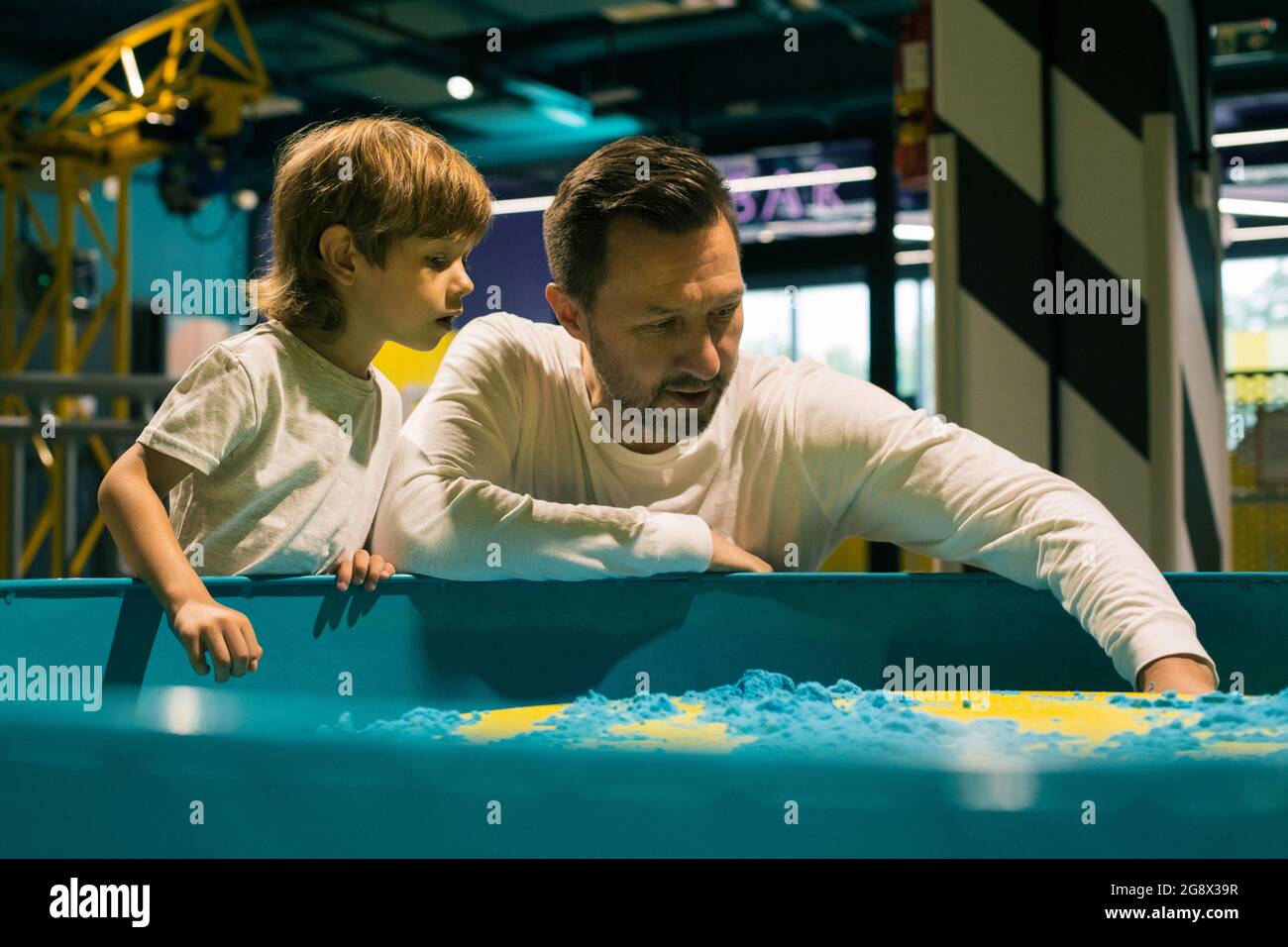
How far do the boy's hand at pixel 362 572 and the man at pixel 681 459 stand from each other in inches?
2.8

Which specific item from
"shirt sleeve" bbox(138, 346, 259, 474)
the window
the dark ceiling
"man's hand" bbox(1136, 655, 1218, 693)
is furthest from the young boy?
the dark ceiling

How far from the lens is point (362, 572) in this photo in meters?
1.12

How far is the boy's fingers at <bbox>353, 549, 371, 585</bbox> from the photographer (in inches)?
43.9

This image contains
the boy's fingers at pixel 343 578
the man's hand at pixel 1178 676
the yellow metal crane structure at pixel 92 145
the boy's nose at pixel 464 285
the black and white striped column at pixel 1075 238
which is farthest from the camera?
the yellow metal crane structure at pixel 92 145

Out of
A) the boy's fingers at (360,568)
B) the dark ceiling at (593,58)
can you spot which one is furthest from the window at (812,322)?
the boy's fingers at (360,568)

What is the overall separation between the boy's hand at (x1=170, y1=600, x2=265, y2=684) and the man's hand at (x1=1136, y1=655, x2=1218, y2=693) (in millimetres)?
704

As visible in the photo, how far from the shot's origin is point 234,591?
108 centimetres

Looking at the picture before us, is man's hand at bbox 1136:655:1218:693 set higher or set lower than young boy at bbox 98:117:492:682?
lower

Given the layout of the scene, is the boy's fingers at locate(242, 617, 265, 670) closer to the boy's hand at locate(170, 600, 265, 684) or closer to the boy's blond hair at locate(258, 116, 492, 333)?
the boy's hand at locate(170, 600, 265, 684)

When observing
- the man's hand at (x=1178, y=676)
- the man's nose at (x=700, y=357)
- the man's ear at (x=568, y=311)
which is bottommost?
the man's hand at (x=1178, y=676)

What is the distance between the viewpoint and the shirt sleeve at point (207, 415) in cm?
117

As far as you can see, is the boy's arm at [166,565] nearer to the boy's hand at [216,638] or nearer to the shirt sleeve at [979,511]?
the boy's hand at [216,638]

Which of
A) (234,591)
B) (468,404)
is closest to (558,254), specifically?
(468,404)

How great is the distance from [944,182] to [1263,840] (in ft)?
5.07
